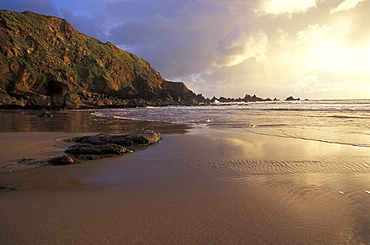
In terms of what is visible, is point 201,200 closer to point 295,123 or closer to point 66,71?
point 295,123

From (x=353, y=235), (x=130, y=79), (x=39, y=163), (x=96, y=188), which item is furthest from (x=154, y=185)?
(x=130, y=79)

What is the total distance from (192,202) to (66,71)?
78.1 m

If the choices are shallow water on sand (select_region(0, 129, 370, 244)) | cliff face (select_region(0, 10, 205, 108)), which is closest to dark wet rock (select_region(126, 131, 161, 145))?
shallow water on sand (select_region(0, 129, 370, 244))

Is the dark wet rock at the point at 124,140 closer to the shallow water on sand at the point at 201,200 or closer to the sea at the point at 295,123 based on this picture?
the shallow water on sand at the point at 201,200

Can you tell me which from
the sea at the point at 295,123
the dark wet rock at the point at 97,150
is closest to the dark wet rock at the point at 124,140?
the dark wet rock at the point at 97,150

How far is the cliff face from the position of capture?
167ft

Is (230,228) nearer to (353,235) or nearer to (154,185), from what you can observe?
(353,235)

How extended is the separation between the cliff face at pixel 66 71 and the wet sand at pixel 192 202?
47566mm

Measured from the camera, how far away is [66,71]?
68.2 m

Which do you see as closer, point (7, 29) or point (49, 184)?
point (49, 184)

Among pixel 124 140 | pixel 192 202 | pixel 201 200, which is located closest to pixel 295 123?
pixel 124 140

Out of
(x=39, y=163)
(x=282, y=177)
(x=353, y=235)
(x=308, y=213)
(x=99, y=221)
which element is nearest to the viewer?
(x=353, y=235)

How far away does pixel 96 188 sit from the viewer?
3.17 meters

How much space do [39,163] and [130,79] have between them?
308 feet
